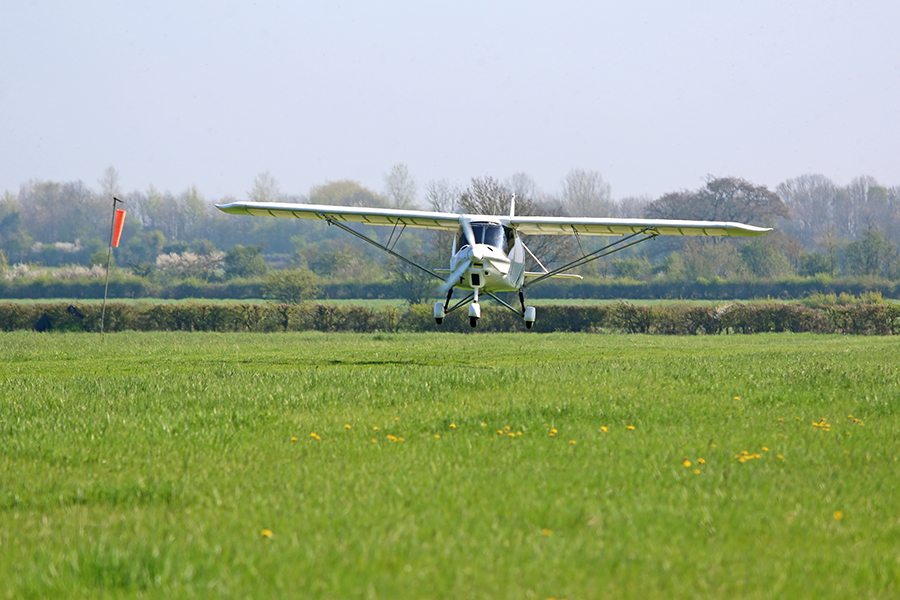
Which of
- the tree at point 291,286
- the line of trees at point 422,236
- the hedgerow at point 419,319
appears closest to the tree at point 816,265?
the line of trees at point 422,236

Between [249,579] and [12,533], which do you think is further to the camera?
[12,533]

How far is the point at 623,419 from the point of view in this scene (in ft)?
31.4

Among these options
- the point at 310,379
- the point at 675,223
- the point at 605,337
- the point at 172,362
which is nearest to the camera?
the point at 310,379

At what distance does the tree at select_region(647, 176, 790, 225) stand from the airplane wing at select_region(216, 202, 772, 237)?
70282mm

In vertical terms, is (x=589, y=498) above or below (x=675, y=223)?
Answer: below

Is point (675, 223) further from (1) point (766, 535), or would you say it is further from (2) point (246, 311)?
(2) point (246, 311)

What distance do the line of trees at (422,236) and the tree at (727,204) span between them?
5.7 inches

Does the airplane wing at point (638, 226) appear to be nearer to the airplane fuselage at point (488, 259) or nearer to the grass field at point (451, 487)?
the airplane fuselage at point (488, 259)

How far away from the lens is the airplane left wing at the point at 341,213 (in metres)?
21.0

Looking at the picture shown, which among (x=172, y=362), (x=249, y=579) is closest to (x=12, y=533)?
(x=249, y=579)

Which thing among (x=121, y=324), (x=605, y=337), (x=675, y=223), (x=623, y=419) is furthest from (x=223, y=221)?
(x=623, y=419)

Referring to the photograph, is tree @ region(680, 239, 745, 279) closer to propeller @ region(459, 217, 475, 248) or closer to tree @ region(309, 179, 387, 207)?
propeller @ region(459, 217, 475, 248)

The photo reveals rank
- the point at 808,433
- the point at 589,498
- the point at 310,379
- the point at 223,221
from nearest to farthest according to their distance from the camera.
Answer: the point at 589,498, the point at 808,433, the point at 310,379, the point at 223,221

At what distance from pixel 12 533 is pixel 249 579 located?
2.08 m
